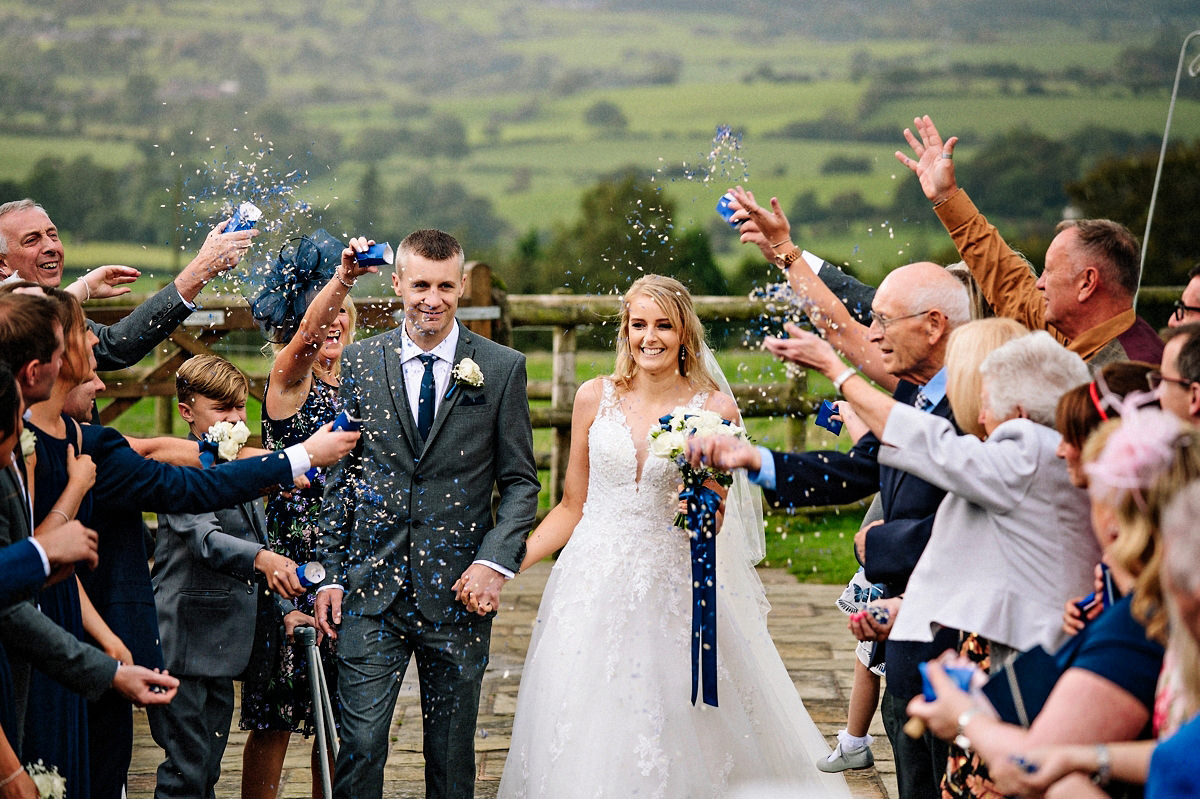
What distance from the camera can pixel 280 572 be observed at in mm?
4074

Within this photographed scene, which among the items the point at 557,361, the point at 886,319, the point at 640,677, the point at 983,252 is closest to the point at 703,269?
the point at 557,361

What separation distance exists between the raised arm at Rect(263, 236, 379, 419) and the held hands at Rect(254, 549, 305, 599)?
1.92 ft

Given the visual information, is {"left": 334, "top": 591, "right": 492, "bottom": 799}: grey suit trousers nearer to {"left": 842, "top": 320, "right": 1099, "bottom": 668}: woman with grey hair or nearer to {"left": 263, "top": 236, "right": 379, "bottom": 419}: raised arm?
{"left": 263, "top": 236, "right": 379, "bottom": 419}: raised arm

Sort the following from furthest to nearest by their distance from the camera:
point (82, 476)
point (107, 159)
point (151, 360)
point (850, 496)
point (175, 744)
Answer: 1. point (107, 159)
2. point (151, 360)
3. point (175, 744)
4. point (850, 496)
5. point (82, 476)

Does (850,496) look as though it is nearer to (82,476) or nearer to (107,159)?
(82,476)

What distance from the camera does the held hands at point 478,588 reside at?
156 inches

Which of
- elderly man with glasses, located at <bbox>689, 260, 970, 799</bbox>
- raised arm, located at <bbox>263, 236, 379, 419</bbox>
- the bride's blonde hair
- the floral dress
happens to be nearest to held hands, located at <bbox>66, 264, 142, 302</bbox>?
raised arm, located at <bbox>263, 236, 379, 419</bbox>

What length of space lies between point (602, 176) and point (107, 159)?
15585mm

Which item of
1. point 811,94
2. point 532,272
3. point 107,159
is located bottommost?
point 532,272

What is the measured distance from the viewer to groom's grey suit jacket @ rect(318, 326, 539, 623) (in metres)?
4.05

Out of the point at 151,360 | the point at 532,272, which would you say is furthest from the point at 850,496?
the point at 532,272

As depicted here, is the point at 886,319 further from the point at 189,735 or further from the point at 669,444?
the point at 189,735

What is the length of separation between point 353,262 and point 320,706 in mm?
1538

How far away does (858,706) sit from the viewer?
4832 millimetres
